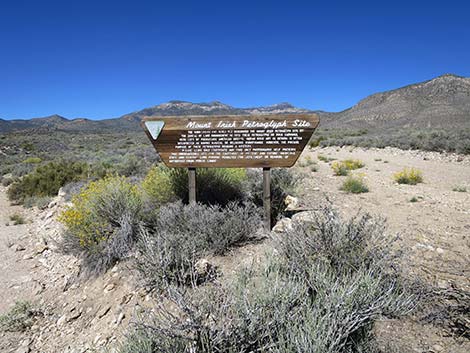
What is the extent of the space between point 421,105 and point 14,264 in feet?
211

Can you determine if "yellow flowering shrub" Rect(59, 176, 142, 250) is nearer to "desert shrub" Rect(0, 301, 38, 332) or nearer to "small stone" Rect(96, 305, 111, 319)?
"desert shrub" Rect(0, 301, 38, 332)

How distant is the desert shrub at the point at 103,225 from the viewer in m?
3.64

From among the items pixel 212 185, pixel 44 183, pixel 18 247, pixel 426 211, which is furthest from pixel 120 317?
pixel 44 183

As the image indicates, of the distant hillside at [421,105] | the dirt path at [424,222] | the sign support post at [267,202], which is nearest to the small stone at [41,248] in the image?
the sign support post at [267,202]

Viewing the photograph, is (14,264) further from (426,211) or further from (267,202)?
(426,211)

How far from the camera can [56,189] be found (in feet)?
30.4

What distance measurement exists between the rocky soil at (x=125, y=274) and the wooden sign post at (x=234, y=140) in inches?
38.8

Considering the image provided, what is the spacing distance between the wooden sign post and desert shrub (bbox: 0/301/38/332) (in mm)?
2374

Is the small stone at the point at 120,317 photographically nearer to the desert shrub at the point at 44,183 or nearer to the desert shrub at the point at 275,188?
the desert shrub at the point at 275,188

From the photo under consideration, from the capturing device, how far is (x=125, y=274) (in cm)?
333

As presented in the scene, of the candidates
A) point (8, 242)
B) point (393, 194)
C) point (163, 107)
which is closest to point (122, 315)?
point (8, 242)

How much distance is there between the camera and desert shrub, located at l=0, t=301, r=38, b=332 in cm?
303

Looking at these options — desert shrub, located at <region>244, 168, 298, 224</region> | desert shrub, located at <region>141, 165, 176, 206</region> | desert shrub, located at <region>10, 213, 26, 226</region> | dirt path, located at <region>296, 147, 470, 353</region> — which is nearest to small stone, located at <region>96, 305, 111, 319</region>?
desert shrub, located at <region>141, 165, 176, 206</region>

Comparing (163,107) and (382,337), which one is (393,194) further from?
(163,107)
